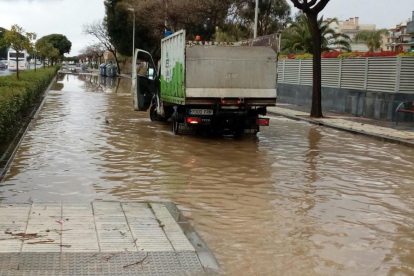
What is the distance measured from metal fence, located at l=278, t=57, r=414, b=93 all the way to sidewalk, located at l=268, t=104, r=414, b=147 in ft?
4.38

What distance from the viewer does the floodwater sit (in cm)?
567

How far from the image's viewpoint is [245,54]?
13.6 m

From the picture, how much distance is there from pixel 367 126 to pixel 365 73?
421 centimetres

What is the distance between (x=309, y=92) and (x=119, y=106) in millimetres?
9405

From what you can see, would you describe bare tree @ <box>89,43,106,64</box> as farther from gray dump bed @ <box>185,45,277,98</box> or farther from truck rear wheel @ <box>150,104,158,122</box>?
gray dump bed @ <box>185,45,277,98</box>

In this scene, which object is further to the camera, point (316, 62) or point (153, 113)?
point (316, 62)

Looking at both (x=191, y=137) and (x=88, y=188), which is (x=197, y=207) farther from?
(x=191, y=137)

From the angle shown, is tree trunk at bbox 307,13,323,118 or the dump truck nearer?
the dump truck

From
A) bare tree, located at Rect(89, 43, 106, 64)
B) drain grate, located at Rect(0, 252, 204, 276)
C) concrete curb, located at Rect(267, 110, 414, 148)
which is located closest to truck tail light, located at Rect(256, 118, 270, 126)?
concrete curb, located at Rect(267, 110, 414, 148)

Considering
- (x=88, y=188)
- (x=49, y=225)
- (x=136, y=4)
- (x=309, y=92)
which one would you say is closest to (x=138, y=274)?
(x=49, y=225)

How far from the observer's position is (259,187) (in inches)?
344

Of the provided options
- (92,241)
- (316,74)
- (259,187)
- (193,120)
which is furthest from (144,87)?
(92,241)

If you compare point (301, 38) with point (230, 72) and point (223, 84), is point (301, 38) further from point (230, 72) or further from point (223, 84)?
point (223, 84)

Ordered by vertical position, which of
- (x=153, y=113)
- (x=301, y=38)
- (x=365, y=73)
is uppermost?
(x=301, y=38)
